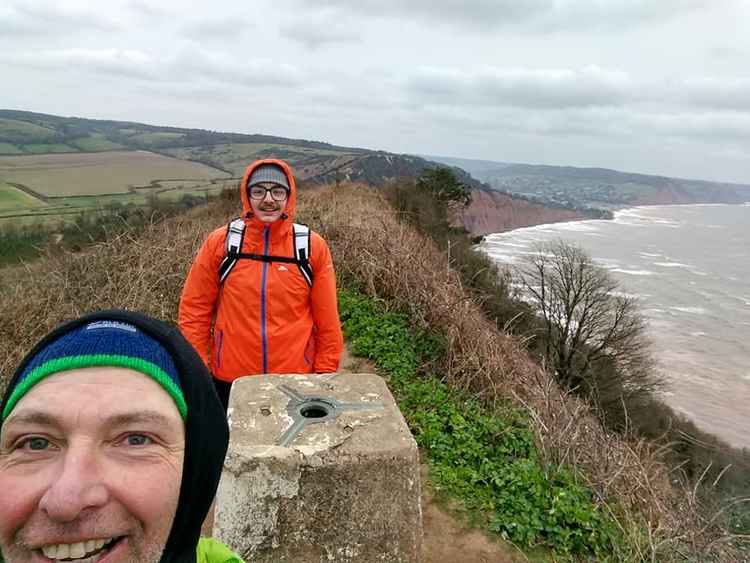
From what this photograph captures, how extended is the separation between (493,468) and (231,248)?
8.53ft

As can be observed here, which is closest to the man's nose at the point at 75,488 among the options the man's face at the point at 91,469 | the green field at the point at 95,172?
the man's face at the point at 91,469

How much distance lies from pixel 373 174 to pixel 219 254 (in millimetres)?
32709

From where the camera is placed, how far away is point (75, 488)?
78 centimetres

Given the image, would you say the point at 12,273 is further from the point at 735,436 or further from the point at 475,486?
the point at 735,436

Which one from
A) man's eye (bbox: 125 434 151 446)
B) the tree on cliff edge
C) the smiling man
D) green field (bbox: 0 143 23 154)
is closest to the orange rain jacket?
the smiling man

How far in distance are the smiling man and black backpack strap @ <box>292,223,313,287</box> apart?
1.71 metres

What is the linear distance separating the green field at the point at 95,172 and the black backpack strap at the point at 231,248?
37516 millimetres

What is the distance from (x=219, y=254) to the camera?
2705 mm

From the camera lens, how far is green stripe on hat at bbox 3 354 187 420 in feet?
2.92

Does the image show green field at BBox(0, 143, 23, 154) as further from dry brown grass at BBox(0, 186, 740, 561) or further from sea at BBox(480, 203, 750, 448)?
dry brown grass at BBox(0, 186, 740, 561)

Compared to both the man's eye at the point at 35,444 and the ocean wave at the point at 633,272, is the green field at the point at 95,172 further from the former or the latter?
the man's eye at the point at 35,444

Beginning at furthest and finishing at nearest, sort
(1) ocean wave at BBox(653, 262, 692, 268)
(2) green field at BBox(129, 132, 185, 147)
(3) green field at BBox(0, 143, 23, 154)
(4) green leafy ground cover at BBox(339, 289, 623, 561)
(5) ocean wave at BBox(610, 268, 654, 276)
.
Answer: (2) green field at BBox(129, 132, 185, 147)
(3) green field at BBox(0, 143, 23, 154)
(1) ocean wave at BBox(653, 262, 692, 268)
(5) ocean wave at BBox(610, 268, 654, 276)
(4) green leafy ground cover at BBox(339, 289, 623, 561)

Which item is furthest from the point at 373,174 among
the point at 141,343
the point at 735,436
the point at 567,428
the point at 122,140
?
the point at 122,140

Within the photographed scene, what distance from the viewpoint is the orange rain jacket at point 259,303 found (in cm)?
267
